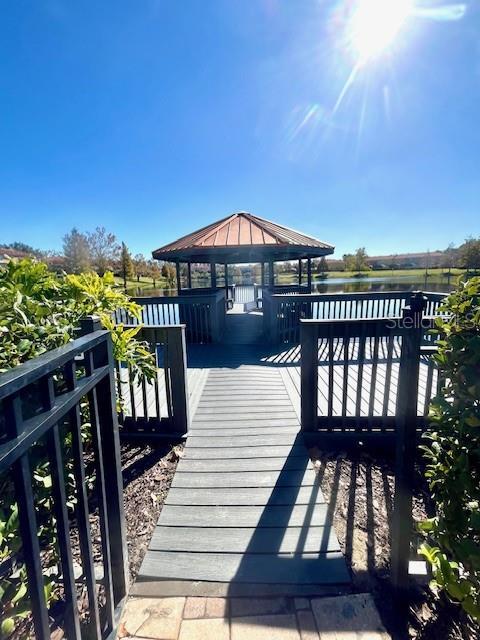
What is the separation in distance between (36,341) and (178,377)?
6.35 ft

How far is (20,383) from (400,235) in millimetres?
58278

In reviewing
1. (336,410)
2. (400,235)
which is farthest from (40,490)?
(400,235)

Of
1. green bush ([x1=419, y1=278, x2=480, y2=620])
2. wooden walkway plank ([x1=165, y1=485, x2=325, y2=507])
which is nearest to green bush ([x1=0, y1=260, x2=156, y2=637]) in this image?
wooden walkway plank ([x1=165, y1=485, x2=325, y2=507])

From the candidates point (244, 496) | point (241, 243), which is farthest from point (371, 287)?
point (244, 496)

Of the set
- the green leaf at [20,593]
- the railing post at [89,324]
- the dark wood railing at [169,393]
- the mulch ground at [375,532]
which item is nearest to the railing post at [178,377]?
the dark wood railing at [169,393]

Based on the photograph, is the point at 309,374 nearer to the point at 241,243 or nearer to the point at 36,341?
the point at 36,341

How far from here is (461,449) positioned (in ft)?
3.71

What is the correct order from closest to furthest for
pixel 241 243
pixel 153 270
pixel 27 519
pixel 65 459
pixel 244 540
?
pixel 27 519 < pixel 65 459 < pixel 244 540 < pixel 241 243 < pixel 153 270

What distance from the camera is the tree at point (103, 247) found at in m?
33.4

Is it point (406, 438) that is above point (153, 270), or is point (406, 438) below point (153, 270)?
below

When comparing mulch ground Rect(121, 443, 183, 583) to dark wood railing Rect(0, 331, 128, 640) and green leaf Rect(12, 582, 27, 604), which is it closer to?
dark wood railing Rect(0, 331, 128, 640)

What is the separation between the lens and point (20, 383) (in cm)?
64

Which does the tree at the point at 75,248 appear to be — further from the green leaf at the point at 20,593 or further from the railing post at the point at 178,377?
the green leaf at the point at 20,593

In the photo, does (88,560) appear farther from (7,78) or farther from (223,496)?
(7,78)
